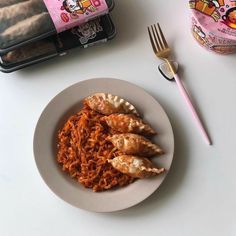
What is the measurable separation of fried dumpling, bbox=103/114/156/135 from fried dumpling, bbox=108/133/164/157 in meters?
0.01

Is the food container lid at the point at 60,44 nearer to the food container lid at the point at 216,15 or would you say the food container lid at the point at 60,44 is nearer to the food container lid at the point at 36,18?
the food container lid at the point at 36,18

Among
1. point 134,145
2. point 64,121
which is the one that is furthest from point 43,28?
point 134,145

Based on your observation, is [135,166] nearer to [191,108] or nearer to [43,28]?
[191,108]

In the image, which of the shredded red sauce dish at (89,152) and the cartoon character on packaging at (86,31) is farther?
the cartoon character on packaging at (86,31)

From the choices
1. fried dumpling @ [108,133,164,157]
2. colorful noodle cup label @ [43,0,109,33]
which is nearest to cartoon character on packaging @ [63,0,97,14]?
colorful noodle cup label @ [43,0,109,33]

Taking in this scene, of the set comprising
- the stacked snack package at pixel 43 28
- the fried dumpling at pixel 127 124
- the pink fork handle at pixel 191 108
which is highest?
the stacked snack package at pixel 43 28

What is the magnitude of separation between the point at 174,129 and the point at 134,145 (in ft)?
0.39

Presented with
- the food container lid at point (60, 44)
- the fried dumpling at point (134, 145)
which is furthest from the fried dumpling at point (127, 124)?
the food container lid at point (60, 44)

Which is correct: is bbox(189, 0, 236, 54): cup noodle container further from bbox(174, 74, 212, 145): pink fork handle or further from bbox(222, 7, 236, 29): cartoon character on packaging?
bbox(174, 74, 212, 145): pink fork handle

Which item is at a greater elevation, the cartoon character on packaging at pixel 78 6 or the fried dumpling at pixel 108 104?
the cartoon character on packaging at pixel 78 6

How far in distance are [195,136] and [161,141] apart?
0.09 metres

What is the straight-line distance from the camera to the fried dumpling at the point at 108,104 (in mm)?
883

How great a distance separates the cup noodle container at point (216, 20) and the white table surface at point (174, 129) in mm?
73

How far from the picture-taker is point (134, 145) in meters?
0.84
